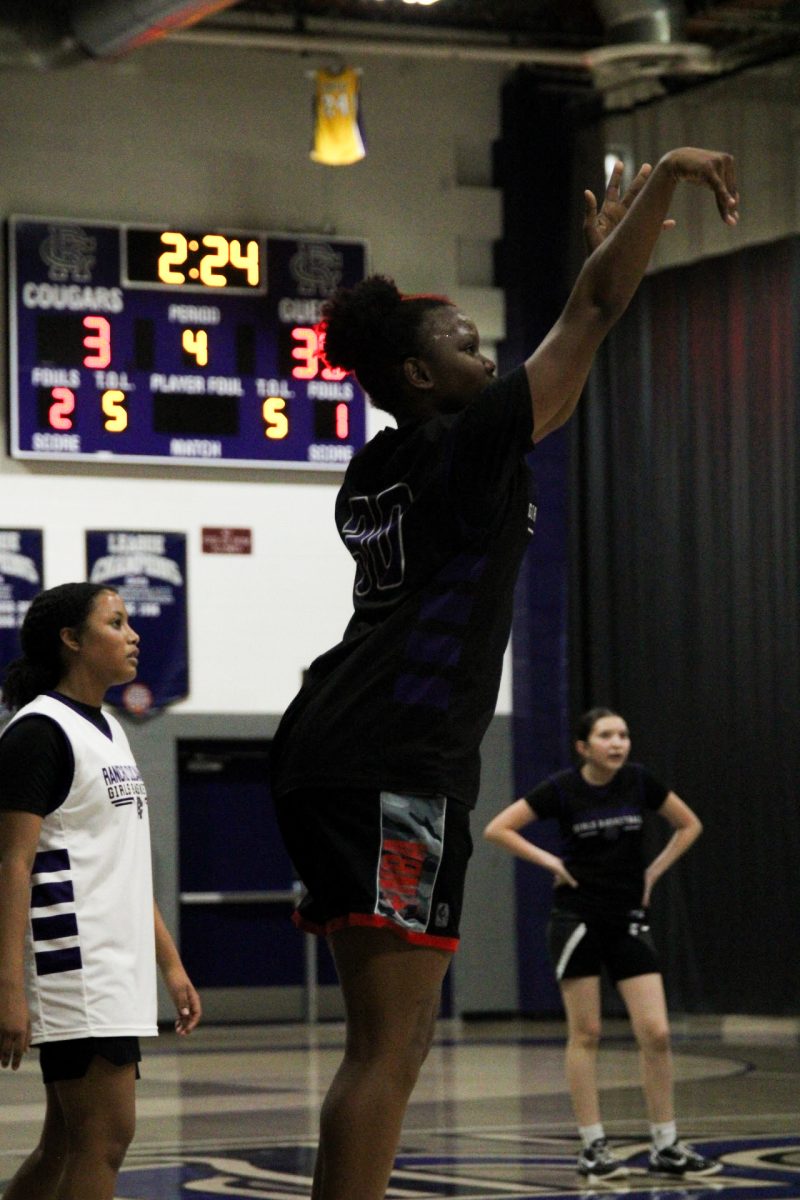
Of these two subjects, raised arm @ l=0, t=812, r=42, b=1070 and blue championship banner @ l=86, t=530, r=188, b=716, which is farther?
blue championship banner @ l=86, t=530, r=188, b=716

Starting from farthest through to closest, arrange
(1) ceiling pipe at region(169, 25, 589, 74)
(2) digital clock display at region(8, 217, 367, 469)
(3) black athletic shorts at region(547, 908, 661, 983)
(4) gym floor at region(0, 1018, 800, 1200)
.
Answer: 1. (1) ceiling pipe at region(169, 25, 589, 74)
2. (2) digital clock display at region(8, 217, 367, 469)
3. (3) black athletic shorts at region(547, 908, 661, 983)
4. (4) gym floor at region(0, 1018, 800, 1200)

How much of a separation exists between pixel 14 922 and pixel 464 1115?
546cm

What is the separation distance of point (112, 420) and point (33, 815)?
397 inches

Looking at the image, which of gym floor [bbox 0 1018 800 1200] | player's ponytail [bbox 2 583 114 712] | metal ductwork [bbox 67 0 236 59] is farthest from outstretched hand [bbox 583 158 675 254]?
metal ductwork [bbox 67 0 236 59]

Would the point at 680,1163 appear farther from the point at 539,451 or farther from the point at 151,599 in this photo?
the point at 539,451

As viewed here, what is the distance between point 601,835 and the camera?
8.41m

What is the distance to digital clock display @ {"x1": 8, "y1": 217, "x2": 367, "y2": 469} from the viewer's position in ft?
46.2

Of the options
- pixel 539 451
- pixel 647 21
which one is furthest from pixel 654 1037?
pixel 539 451

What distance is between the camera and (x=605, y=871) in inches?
328

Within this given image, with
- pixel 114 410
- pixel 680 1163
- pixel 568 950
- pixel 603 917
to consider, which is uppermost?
pixel 114 410

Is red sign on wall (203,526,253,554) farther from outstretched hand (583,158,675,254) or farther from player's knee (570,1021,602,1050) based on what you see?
outstretched hand (583,158,675,254)

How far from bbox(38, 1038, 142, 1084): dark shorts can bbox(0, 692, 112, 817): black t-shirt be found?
→ 0.48 metres

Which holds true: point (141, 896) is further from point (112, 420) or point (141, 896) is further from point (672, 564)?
point (672, 564)

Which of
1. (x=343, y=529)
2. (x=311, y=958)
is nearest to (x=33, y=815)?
(x=343, y=529)
